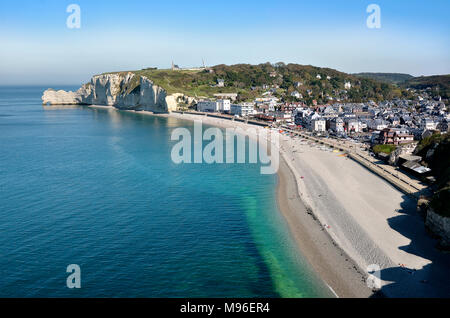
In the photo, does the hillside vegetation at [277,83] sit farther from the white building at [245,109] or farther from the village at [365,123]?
the white building at [245,109]

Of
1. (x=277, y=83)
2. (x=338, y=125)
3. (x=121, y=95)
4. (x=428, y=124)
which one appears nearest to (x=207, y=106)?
(x=121, y=95)

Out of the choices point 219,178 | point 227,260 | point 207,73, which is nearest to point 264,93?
point 207,73

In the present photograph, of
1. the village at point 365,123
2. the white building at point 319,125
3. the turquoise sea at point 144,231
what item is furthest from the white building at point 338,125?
the turquoise sea at point 144,231

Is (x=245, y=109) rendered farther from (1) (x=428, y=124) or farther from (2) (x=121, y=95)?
(2) (x=121, y=95)

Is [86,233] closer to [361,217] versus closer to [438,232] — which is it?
[361,217]

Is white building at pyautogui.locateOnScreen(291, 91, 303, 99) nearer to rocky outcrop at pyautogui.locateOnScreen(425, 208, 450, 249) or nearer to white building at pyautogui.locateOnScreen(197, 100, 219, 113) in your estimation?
white building at pyautogui.locateOnScreen(197, 100, 219, 113)

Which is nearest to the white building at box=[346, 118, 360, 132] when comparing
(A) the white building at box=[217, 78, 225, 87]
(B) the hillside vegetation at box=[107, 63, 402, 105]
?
(B) the hillside vegetation at box=[107, 63, 402, 105]
